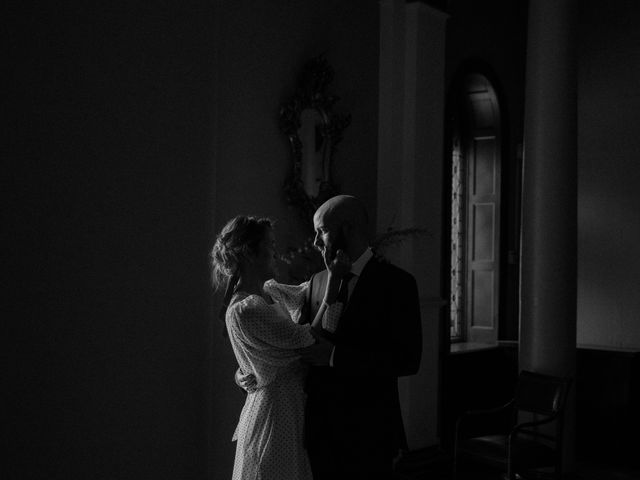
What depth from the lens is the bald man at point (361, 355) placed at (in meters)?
2.85

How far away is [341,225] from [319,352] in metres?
0.46

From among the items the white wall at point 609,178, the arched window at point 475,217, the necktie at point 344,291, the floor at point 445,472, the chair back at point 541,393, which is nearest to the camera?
the necktie at point 344,291

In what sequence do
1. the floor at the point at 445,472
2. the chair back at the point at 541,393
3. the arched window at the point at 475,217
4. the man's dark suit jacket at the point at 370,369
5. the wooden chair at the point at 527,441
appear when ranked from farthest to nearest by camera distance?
the arched window at the point at 475,217 < the floor at the point at 445,472 < the chair back at the point at 541,393 < the wooden chair at the point at 527,441 < the man's dark suit jacket at the point at 370,369

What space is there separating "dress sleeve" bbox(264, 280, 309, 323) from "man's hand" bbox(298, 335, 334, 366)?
1.20ft

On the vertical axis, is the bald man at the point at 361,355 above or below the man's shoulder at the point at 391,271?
below

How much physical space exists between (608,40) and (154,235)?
19.1 ft

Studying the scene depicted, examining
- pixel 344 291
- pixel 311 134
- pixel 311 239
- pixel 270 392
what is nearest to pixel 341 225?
pixel 344 291

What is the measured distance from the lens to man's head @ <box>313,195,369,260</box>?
9.48ft

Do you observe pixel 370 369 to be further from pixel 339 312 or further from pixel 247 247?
pixel 247 247

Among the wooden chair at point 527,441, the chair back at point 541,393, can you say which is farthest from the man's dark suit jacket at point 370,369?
the chair back at point 541,393

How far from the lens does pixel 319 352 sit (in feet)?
9.43

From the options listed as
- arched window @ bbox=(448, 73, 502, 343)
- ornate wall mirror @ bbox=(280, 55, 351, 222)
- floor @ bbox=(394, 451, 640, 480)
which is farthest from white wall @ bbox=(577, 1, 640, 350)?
ornate wall mirror @ bbox=(280, 55, 351, 222)

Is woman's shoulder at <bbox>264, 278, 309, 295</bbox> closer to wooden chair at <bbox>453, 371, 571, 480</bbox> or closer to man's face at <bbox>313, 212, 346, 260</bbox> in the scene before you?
man's face at <bbox>313, 212, 346, 260</bbox>

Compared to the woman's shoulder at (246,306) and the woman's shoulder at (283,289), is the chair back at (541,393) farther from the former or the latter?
the woman's shoulder at (246,306)
